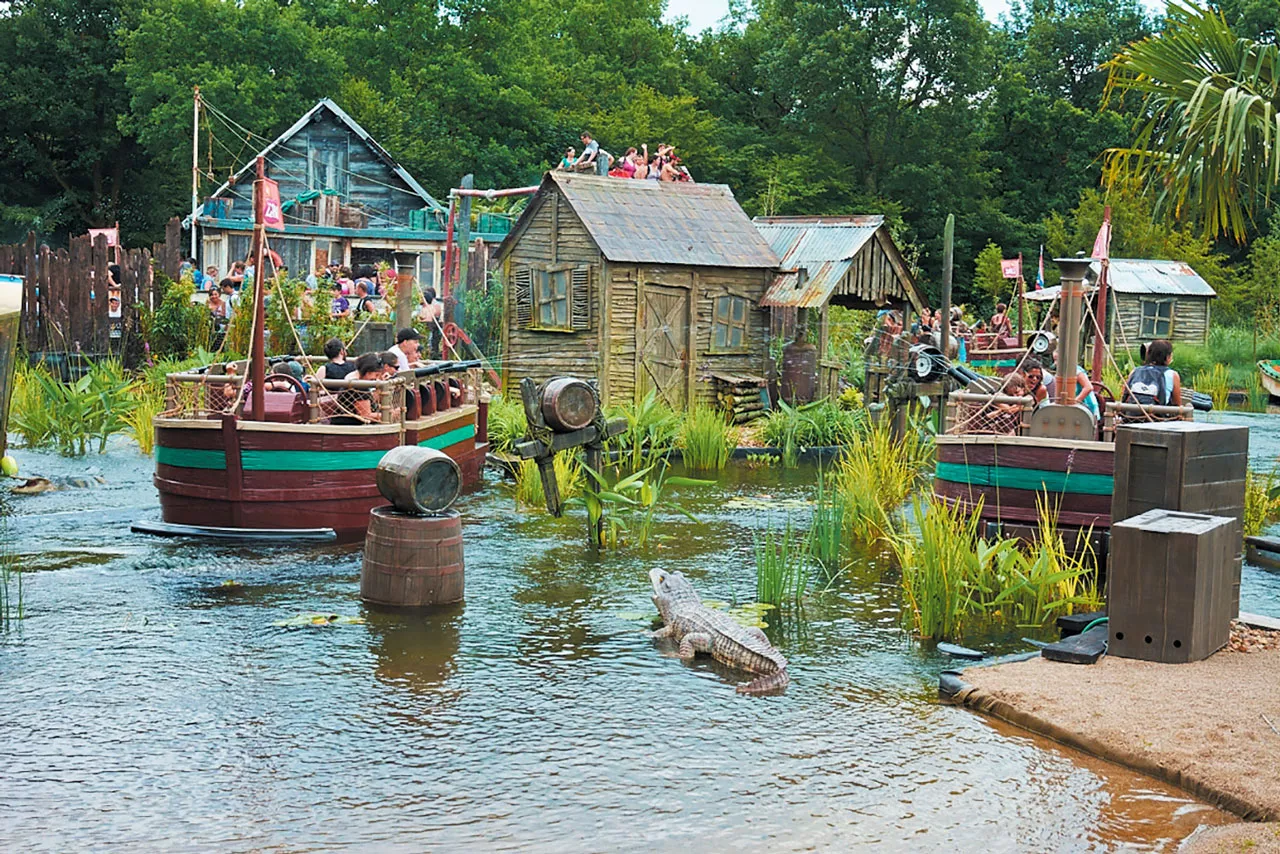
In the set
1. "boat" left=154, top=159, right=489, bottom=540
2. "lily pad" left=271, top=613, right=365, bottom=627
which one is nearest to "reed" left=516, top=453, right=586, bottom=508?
"boat" left=154, top=159, right=489, bottom=540

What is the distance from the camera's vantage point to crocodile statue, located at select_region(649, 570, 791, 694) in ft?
28.1

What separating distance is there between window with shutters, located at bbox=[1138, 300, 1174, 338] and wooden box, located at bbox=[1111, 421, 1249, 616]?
33555mm

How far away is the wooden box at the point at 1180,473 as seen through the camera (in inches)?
351

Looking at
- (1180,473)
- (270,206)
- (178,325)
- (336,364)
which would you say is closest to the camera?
(1180,473)

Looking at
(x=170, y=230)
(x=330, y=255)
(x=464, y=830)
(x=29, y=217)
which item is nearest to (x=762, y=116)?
(x=330, y=255)

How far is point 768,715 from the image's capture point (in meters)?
7.87

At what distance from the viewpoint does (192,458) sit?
1259 cm

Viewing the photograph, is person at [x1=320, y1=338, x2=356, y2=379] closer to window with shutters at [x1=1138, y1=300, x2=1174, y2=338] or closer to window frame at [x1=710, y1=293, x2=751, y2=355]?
window frame at [x1=710, y1=293, x2=751, y2=355]

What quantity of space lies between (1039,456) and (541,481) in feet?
17.9

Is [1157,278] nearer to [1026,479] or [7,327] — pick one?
[1026,479]

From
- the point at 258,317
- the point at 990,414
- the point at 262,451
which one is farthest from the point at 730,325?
the point at 262,451

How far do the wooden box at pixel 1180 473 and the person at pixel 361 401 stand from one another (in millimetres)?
6878

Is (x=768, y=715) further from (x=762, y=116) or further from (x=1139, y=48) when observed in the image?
(x=762, y=116)

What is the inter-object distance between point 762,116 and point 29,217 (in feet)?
85.1
